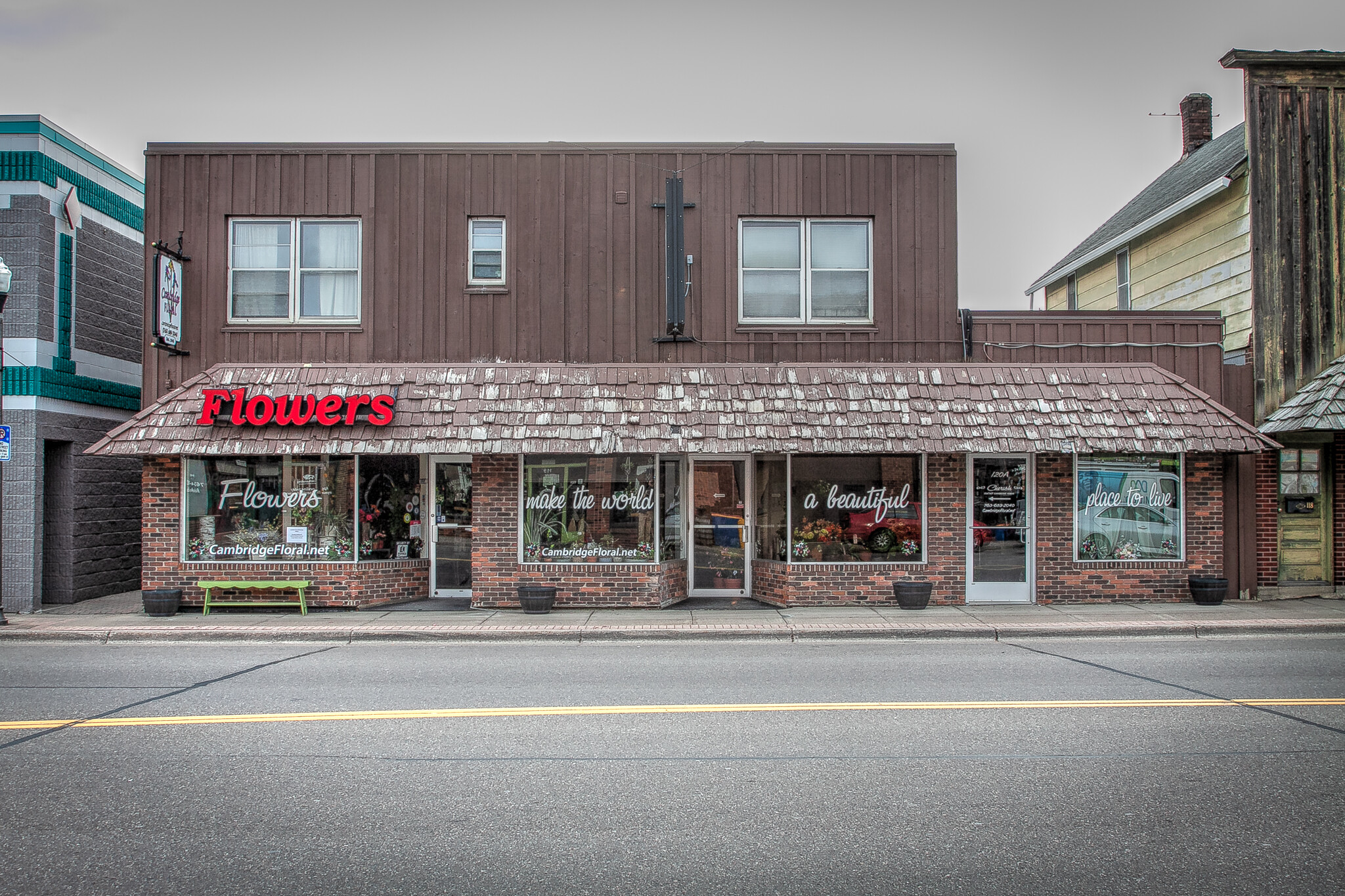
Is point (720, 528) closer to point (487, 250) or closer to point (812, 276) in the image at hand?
point (812, 276)

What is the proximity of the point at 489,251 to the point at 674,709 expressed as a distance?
8323 millimetres

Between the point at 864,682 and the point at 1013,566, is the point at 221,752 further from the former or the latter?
the point at 1013,566

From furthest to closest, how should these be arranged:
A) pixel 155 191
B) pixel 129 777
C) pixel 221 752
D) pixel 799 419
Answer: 1. pixel 155 191
2. pixel 799 419
3. pixel 221 752
4. pixel 129 777

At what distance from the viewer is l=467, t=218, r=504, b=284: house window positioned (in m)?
12.8

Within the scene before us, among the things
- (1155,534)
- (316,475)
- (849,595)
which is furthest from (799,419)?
(316,475)

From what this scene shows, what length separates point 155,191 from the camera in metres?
12.6

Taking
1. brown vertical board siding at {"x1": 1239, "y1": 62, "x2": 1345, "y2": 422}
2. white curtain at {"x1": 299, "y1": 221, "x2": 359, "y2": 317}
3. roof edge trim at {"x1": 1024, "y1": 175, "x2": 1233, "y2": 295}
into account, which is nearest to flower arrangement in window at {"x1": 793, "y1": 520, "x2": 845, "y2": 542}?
brown vertical board siding at {"x1": 1239, "y1": 62, "x2": 1345, "y2": 422}

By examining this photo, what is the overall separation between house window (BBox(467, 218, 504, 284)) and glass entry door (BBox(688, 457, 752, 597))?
418 centimetres

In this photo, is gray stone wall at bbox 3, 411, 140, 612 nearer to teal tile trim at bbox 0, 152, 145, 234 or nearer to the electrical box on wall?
teal tile trim at bbox 0, 152, 145, 234

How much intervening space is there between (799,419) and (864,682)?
4786 mm

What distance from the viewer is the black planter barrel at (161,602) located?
37.9 feet

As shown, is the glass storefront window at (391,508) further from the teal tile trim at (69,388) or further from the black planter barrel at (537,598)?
the teal tile trim at (69,388)

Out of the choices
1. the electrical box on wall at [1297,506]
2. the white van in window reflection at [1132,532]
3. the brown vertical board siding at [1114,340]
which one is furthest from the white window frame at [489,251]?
the electrical box on wall at [1297,506]

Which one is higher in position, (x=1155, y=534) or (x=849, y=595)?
(x=1155, y=534)
